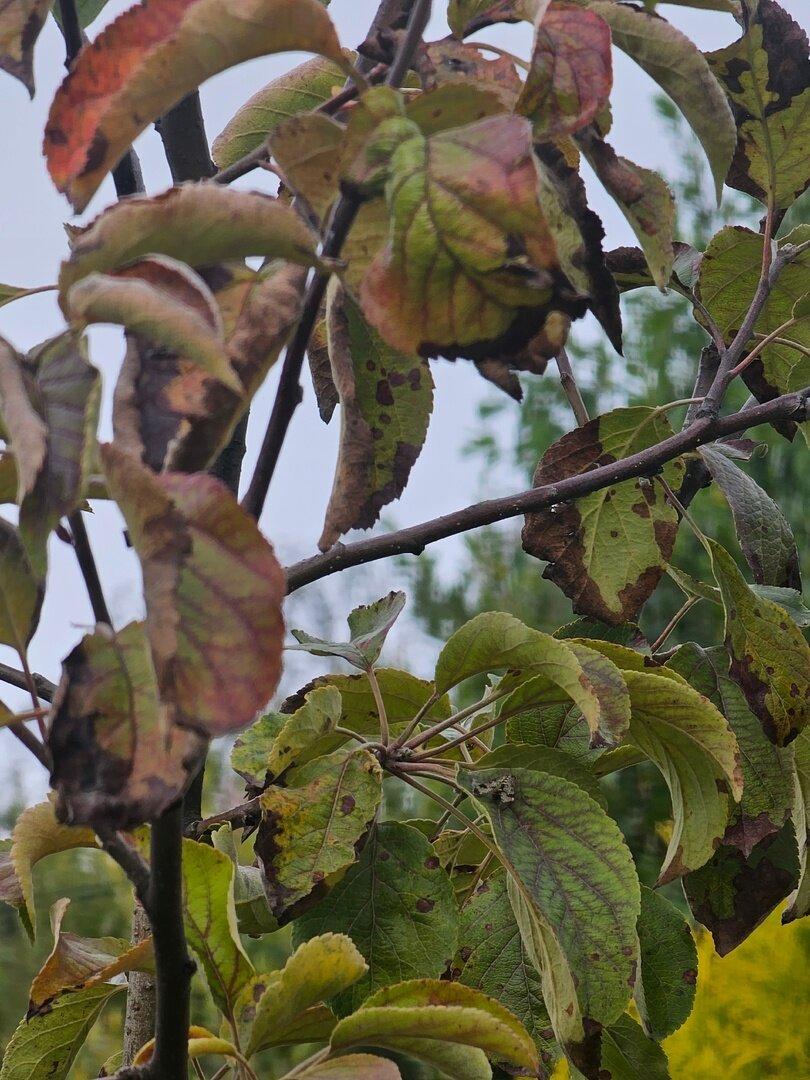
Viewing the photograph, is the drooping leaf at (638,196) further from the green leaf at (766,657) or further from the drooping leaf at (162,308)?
the green leaf at (766,657)

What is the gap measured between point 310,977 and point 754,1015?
1.70m

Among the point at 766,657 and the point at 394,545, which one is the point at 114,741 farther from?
the point at 766,657

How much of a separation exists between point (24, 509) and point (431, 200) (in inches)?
6.1

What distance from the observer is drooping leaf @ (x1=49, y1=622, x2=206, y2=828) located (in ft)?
1.05

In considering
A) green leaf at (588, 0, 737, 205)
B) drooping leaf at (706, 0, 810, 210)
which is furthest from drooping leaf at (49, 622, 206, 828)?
drooping leaf at (706, 0, 810, 210)

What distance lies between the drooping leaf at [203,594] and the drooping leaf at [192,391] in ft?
0.06

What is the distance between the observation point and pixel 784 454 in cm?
553

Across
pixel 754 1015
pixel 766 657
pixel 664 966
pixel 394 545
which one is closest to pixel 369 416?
pixel 394 545

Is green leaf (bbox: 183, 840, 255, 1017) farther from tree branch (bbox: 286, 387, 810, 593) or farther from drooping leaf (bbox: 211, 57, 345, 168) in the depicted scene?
drooping leaf (bbox: 211, 57, 345, 168)

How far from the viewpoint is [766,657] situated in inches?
29.8

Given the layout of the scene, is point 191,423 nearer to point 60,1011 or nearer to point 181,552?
point 181,552

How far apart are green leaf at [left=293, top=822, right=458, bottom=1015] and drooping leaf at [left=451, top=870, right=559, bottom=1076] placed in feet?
0.33

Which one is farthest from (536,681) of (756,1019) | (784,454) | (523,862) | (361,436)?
(784,454)

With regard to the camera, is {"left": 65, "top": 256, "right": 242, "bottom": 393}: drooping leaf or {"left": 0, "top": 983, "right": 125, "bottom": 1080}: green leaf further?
{"left": 0, "top": 983, "right": 125, "bottom": 1080}: green leaf
